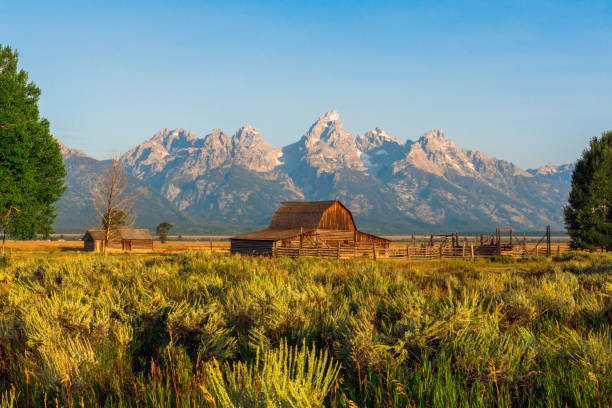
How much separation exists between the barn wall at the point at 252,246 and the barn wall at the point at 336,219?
868cm

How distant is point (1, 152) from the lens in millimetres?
24703

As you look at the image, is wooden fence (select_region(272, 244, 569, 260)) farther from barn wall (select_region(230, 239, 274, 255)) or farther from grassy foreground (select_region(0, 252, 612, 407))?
grassy foreground (select_region(0, 252, 612, 407))

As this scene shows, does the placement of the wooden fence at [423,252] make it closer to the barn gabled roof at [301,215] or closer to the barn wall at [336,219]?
the barn wall at [336,219]

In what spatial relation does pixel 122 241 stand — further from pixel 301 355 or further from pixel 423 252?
pixel 301 355

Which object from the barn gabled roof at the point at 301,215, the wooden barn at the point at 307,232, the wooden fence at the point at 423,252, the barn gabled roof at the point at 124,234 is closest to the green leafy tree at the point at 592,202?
the wooden fence at the point at 423,252

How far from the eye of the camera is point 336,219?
2213 inches

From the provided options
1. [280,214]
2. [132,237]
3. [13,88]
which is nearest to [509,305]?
[13,88]

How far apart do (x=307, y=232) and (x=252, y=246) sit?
6.60 m

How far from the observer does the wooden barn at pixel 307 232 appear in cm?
4739

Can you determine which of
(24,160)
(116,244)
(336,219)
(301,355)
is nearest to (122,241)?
→ (116,244)

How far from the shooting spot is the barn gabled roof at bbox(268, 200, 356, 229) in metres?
54.3

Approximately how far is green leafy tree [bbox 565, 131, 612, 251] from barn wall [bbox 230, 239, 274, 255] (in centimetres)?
3069

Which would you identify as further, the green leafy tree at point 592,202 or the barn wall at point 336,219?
the barn wall at point 336,219

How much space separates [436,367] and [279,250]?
40.0 meters
